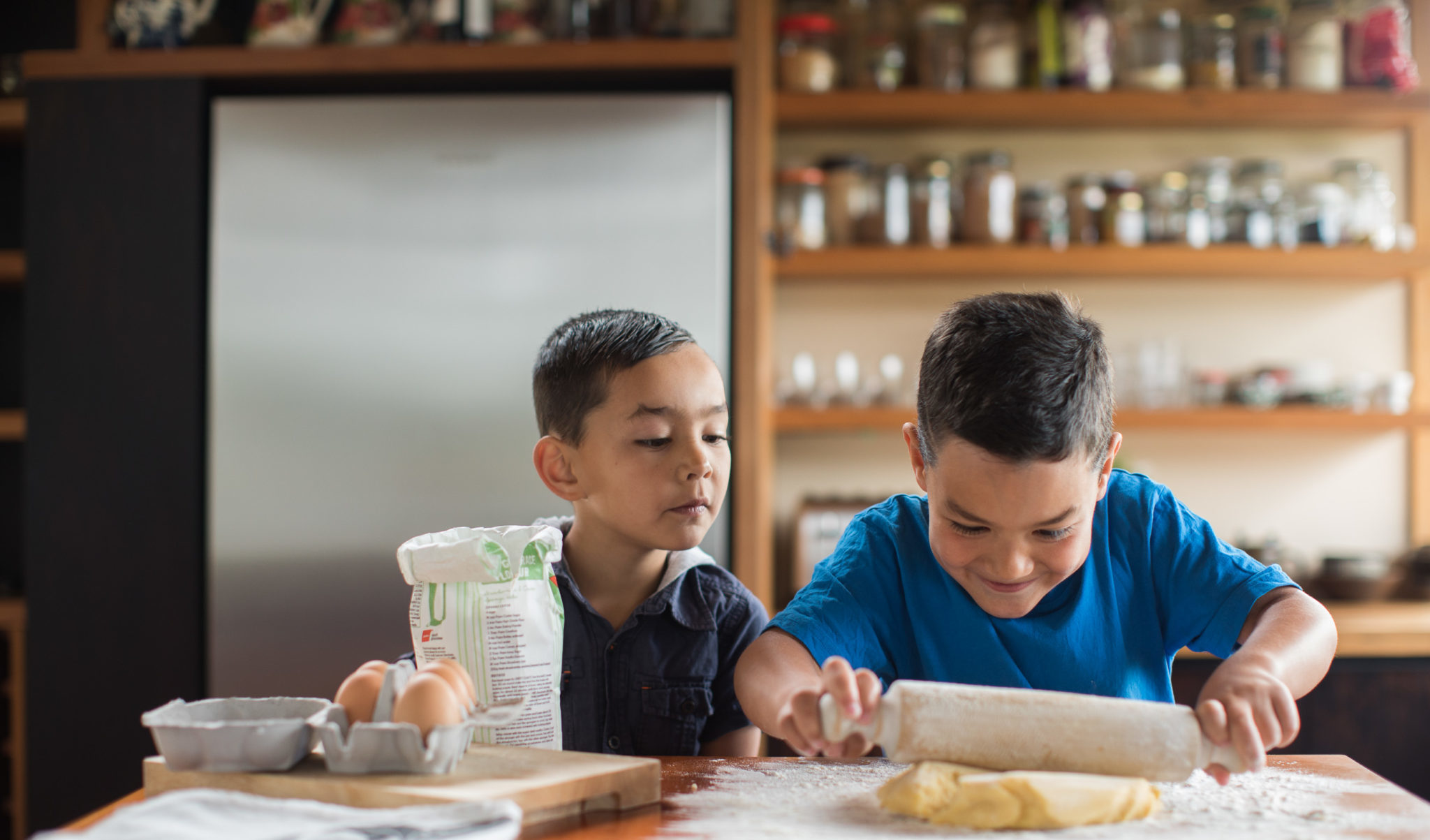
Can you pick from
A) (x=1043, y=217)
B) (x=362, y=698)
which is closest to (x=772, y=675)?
(x=362, y=698)

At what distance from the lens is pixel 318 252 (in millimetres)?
1994

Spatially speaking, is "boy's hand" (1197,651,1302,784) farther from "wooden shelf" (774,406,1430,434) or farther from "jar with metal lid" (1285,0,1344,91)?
"jar with metal lid" (1285,0,1344,91)

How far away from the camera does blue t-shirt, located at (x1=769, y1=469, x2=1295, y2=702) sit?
93cm

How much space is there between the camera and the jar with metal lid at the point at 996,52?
2.23 meters

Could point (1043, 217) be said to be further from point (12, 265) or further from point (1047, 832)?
point (12, 265)

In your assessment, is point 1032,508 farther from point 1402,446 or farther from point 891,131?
point 1402,446

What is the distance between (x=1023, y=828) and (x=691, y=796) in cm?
22

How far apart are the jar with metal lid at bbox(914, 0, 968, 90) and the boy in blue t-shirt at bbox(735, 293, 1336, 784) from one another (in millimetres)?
1433

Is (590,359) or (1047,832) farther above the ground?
(590,359)

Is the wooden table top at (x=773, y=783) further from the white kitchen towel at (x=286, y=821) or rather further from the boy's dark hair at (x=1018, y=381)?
the boy's dark hair at (x=1018, y=381)

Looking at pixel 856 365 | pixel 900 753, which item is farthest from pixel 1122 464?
pixel 900 753

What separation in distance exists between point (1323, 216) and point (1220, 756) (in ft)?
6.30

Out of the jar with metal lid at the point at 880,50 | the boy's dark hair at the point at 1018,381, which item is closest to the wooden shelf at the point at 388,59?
the jar with metal lid at the point at 880,50

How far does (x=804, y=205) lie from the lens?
2293mm
